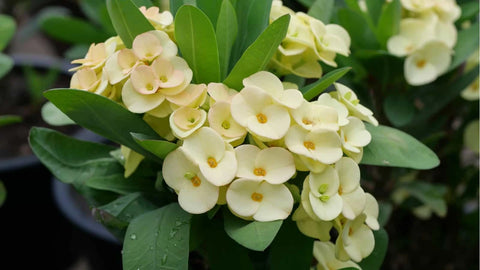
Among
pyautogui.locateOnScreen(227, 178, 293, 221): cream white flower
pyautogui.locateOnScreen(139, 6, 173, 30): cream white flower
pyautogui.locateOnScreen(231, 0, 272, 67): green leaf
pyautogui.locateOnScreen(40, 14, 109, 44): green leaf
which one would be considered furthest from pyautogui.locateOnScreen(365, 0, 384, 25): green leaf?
pyautogui.locateOnScreen(40, 14, 109, 44): green leaf

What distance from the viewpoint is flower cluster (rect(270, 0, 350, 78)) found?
87cm

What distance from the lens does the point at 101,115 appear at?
766 millimetres

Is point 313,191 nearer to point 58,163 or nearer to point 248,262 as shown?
point 248,262

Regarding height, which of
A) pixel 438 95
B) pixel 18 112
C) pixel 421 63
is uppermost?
pixel 421 63

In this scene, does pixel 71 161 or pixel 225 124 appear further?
pixel 71 161

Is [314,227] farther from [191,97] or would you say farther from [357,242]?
[191,97]

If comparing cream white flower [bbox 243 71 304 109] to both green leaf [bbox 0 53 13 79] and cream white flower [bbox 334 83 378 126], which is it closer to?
cream white flower [bbox 334 83 378 126]

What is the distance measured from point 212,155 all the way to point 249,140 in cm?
7

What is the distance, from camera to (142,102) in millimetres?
762

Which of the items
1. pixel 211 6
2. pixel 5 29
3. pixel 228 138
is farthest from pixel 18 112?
pixel 228 138

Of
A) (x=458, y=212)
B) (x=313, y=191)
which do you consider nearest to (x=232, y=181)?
(x=313, y=191)

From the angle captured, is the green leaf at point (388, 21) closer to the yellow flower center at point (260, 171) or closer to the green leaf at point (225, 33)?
the green leaf at point (225, 33)

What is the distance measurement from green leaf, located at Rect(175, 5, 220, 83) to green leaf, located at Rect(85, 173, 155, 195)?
0.64 feet

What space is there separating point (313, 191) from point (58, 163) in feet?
1.43
